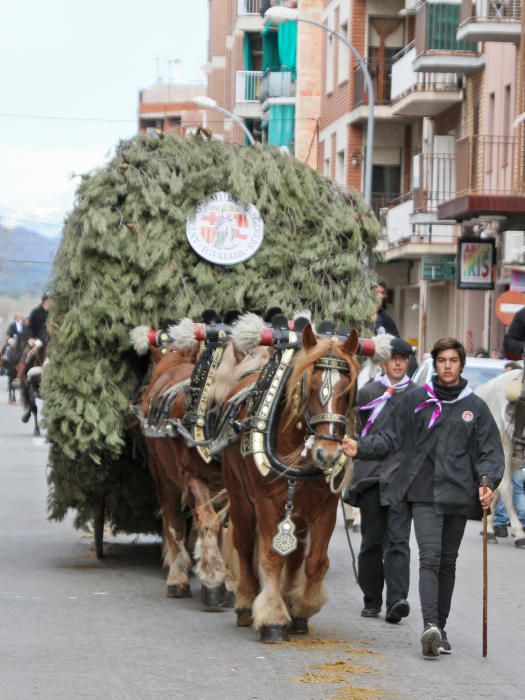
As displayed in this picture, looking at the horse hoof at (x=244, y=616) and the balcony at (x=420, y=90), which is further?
the balcony at (x=420, y=90)

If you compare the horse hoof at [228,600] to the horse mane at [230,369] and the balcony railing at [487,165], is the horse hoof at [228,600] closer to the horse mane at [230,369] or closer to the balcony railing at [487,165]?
the horse mane at [230,369]

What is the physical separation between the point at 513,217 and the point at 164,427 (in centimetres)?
2194

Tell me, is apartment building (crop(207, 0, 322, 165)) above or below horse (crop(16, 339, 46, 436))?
above

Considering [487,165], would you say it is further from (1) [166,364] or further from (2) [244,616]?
(2) [244,616]

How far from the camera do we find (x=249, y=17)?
67.4 m

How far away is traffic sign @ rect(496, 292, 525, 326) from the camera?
86.8 ft

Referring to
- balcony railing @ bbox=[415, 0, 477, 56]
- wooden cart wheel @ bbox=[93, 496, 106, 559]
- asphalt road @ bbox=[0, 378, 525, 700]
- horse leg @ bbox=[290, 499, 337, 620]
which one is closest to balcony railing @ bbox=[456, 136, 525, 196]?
balcony railing @ bbox=[415, 0, 477, 56]

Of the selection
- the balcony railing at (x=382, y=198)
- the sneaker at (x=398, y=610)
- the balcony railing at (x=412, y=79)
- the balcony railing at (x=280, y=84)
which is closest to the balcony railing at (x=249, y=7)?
the balcony railing at (x=280, y=84)

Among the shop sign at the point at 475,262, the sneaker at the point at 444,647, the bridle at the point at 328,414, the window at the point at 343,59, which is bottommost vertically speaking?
the sneaker at the point at 444,647

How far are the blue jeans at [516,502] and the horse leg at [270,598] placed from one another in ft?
23.6

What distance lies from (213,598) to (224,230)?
3.12 m

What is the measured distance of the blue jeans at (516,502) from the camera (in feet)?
55.0

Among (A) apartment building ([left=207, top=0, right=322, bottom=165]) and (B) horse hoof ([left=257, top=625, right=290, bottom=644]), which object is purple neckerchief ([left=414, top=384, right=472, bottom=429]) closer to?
(B) horse hoof ([left=257, top=625, right=290, bottom=644])

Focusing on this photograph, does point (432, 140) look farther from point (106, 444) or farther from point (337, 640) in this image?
point (337, 640)
